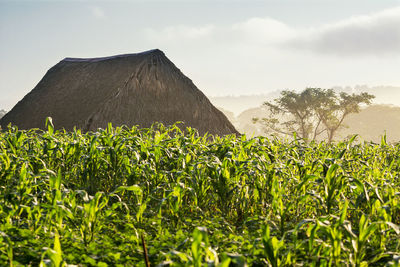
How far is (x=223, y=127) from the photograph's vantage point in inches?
450

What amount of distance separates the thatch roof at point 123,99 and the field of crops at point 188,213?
17.9ft

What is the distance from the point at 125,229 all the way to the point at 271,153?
6.80 feet

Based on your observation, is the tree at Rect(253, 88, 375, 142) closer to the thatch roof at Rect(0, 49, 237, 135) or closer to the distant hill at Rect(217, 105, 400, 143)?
the thatch roof at Rect(0, 49, 237, 135)

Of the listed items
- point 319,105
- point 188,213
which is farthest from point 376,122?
point 188,213

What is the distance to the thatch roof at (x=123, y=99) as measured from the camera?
973cm

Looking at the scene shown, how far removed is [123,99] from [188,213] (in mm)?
7266

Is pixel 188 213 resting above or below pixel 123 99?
below

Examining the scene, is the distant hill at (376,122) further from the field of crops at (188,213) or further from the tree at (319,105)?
the field of crops at (188,213)

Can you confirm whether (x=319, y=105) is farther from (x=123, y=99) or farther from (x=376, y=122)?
(x=376, y=122)

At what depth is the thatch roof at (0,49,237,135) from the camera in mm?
9727

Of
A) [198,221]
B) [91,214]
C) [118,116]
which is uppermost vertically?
[118,116]

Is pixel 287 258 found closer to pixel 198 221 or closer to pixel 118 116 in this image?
pixel 198 221

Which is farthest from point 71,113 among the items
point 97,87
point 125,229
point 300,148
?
point 125,229

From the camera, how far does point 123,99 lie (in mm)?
9969
